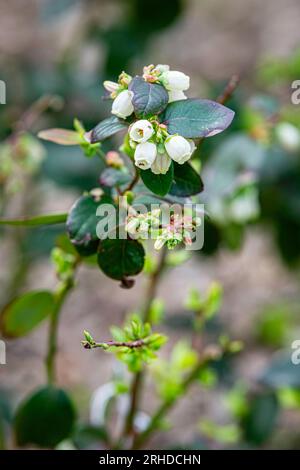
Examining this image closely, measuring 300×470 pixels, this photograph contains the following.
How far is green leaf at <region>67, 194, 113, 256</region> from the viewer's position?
587 millimetres

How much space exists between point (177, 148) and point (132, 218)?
2.6 inches

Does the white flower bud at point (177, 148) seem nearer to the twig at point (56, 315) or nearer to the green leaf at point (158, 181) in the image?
the green leaf at point (158, 181)

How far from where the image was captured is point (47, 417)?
29.6 inches

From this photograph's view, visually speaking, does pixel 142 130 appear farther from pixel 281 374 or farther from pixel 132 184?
pixel 281 374

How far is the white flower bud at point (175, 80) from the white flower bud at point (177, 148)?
5cm

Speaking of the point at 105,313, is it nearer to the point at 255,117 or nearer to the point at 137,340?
the point at 255,117

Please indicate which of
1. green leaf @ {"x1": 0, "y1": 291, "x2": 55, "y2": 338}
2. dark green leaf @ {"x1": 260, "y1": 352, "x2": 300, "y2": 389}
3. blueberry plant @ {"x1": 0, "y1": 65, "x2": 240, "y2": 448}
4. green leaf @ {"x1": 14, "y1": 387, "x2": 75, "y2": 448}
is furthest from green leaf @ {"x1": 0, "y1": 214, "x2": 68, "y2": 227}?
dark green leaf @ {"x1": 260, "y1": 352, "x2": 300, "y2": 389}

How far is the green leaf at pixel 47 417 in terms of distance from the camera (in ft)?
2.47

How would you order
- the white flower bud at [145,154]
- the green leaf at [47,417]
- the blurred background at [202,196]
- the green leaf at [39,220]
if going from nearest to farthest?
the white flower bud at [145,154] → the green leaf at [39,220] → the green leaf at [47,417] → the blurred background at [202,196]

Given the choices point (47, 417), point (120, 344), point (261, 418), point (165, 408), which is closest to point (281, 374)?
point (261, 418)

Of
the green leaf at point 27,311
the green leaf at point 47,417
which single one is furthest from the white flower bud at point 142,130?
the green leaf at point 47,417

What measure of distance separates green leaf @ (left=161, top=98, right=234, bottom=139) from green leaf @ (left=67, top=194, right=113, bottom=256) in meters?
0.11
